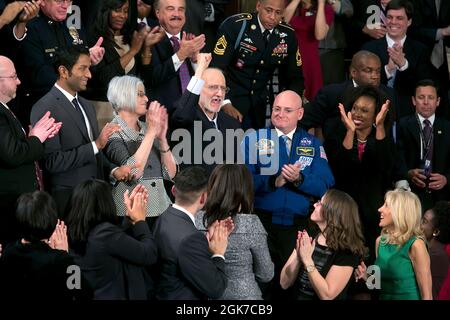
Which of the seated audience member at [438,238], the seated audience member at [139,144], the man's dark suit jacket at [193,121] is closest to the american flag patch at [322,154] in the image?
the man's dark suit jacket at [193,121]

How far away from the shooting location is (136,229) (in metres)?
7.09

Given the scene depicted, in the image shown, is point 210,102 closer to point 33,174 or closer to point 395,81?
point 33,174

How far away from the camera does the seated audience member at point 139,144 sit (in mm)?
8133

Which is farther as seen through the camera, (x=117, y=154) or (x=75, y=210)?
(x=117, y=154)

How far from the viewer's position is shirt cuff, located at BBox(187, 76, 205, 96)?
28.0ft

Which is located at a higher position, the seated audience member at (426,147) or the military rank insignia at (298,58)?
the military rank insignia at (298,58)

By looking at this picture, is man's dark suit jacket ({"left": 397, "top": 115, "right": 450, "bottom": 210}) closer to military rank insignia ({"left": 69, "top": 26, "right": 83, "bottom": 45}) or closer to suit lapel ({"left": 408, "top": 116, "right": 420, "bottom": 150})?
suit lapel ({"left": 408, "top": 116, "right": 420, "bottom": 150})

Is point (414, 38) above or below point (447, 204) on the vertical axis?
above

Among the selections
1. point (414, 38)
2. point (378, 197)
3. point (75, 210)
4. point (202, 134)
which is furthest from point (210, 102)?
point (414, 38)

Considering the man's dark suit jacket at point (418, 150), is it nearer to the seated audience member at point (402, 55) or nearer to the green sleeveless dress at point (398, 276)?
the seated audience member at point (402, 55)

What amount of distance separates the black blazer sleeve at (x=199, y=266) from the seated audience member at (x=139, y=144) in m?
1.34

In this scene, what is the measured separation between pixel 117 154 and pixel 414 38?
3.60 metres
